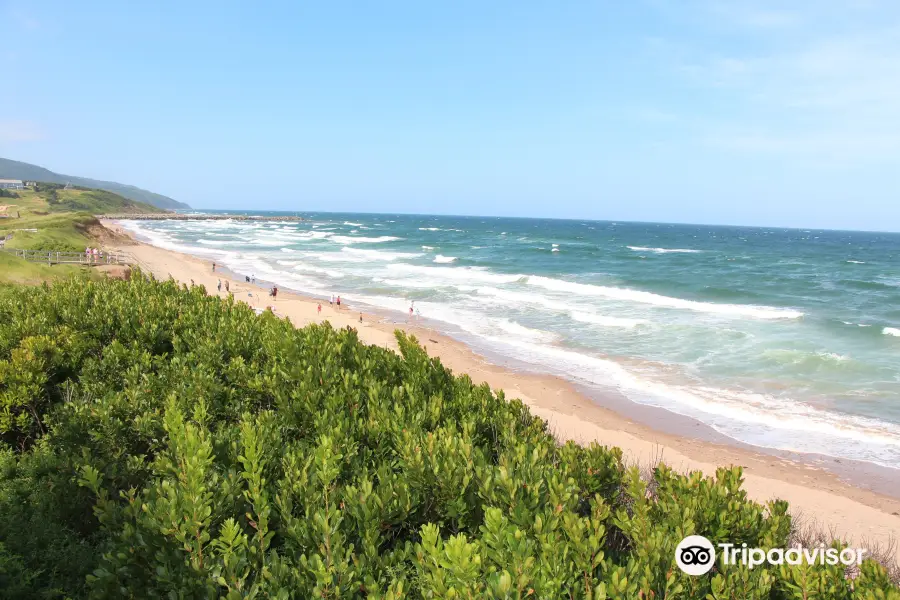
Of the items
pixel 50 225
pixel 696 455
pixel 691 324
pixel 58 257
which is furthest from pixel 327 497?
pixel 50 225

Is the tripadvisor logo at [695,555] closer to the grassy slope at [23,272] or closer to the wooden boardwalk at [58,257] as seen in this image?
the grassy slope at [23,272]

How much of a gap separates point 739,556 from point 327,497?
3.14m

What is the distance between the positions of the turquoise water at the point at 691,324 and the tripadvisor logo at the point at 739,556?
11.5 meters

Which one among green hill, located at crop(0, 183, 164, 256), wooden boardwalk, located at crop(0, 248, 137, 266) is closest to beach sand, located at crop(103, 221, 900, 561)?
wooden boardwalk, located at crop(0, 248, 137, 266)

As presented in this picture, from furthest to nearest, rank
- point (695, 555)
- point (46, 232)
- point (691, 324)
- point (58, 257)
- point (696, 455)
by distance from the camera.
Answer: point (46, 232)
point (58, 257)
point (691, 324)
point (696, 455)
point (695, 555)

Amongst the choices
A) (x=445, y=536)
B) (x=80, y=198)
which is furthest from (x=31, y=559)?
(x=80, y=198)

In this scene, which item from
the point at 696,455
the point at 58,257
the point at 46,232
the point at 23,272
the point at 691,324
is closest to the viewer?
the point at 696,455

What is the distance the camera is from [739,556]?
3943 mm

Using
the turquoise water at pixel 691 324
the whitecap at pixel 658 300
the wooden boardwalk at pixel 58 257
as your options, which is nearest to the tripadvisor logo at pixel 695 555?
the turquoise water at pixel 691 324

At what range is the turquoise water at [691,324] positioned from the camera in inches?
625

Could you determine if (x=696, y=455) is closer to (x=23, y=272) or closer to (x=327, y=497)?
(x=327, y=497)

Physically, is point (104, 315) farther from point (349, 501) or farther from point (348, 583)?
point (348, 583)

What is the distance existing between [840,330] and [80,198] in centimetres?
14885

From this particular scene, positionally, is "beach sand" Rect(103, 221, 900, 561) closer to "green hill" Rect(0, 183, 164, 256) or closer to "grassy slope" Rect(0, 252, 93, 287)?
"grassy slope" Rect(0, 252, 93, 287)
